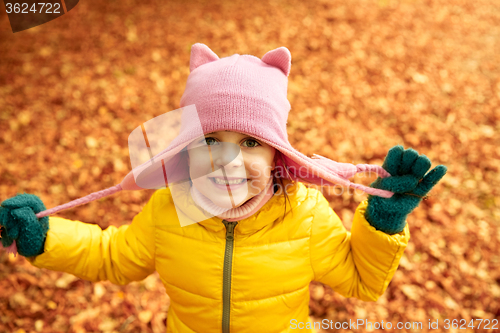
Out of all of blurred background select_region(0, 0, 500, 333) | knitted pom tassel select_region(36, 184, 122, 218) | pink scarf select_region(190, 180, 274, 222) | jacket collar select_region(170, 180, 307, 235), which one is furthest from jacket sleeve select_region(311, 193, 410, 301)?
blurred background select_region(0, 0, 500, 333)

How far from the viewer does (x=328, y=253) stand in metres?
1.69

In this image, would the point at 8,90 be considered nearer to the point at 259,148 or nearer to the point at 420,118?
the point at 259,148

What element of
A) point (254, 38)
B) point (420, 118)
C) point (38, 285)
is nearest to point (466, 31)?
point (420, 118)

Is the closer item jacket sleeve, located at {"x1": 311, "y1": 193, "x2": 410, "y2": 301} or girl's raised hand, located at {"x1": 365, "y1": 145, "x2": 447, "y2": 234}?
girl's raised hand, located at {"x1": 365, "y1": 145, "x2": 447, "y2": 234}

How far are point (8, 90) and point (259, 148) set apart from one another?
3975mm

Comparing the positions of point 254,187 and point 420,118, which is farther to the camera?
point 420,118

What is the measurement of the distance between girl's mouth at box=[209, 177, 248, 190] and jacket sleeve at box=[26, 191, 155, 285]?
17.5 inches

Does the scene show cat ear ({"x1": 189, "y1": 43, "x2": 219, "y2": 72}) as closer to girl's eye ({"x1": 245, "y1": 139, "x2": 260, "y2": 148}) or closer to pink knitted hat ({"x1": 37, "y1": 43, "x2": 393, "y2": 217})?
pink knitted hat ({"x1": 37, "y1": 43, "x2": 393, "y2": 217})

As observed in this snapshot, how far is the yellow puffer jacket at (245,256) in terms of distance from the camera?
5.36ft

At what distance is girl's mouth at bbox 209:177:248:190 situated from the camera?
4.73 feet

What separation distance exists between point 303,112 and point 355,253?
264 centimetres

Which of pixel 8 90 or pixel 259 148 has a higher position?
pixel 8 90

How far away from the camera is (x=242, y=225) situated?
1.62 metres

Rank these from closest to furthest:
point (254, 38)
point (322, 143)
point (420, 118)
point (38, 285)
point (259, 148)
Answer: point (259, 148) < point (38, 285) < point (322, 143) < point (420, 118) < point (254, 38)
